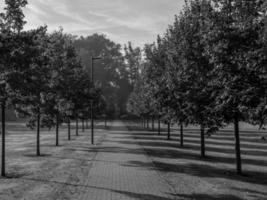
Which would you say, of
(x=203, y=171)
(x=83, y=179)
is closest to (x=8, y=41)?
(x=83, y=179)

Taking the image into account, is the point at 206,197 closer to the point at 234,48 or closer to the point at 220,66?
the point at 220,66

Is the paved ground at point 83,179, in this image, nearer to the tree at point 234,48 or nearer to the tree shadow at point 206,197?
the tree shadow at point 206,197

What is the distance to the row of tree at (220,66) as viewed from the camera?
1021 cm

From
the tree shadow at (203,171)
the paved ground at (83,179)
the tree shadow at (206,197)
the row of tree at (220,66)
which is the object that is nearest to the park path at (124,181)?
the paved ground at (83,179)

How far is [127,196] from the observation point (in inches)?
419

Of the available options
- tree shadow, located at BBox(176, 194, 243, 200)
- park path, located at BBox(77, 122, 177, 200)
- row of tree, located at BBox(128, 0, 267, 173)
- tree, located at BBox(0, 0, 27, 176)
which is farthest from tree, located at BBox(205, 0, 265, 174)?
tree, located at BBox(0, 0, 27, 176)

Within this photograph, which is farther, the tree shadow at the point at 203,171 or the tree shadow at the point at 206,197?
the tree shadow at the point at 203,171

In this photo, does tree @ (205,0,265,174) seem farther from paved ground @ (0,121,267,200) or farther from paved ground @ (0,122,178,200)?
paved ground @ (0,122,178,200)

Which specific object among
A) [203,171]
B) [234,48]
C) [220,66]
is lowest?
[203,171]

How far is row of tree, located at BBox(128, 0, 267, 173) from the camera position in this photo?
10211mm

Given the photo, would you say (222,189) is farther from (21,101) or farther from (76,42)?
(76,42)

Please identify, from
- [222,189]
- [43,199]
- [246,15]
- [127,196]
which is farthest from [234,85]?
[43,199]

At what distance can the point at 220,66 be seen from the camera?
12.3 meters

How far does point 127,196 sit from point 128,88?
11231 cm
